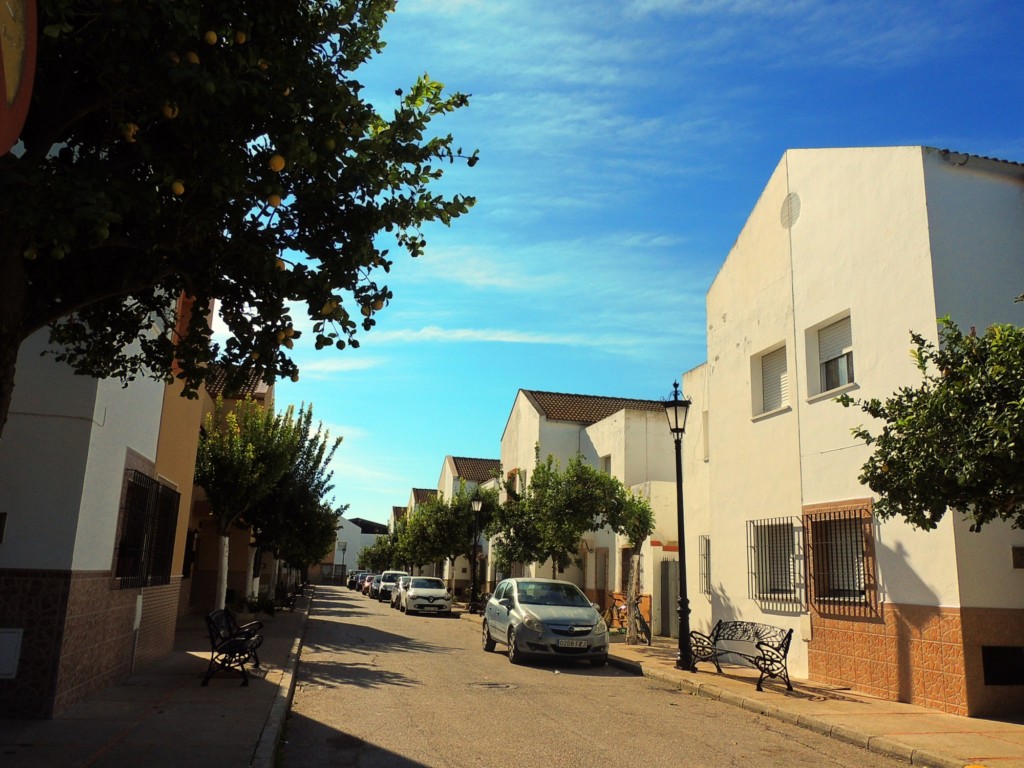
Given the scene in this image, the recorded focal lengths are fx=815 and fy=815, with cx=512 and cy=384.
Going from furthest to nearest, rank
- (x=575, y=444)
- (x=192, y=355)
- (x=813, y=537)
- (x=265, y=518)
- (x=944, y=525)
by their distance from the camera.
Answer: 1. (x=575, y=444)
2. (x=265, y=518)
3. (x=813, y=537)
4. (x=944, y=525)
5. (x=192, y=355)

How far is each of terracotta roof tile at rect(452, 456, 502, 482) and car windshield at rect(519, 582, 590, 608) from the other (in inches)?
1574

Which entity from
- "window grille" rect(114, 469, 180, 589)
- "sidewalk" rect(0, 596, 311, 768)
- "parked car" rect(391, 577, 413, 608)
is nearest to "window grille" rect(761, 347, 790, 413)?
"sidewalk" rect(0, 596, 311, 768)

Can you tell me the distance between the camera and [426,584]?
34.1 m

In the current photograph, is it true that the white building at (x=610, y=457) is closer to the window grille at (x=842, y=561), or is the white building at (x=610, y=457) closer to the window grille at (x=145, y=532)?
the window grille at (x=842, y=561)

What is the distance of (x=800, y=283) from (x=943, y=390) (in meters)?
6.27

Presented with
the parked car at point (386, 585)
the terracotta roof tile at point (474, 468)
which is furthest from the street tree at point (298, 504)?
→ the terracotta roof tile at point (474, 468)

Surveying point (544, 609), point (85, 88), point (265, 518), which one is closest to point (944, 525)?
point (544, 609)

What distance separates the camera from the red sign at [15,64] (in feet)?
9.14

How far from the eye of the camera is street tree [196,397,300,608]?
62.4ft

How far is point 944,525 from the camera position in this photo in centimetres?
1039

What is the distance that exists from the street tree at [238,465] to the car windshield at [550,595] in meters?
6.71

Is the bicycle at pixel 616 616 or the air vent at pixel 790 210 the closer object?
the air vent at pixel 790 210

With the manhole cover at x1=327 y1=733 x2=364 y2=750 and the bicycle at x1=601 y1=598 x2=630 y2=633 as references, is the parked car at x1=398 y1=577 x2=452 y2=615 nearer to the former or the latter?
the bicycle at x1=601 y1=598 x2=630 y2=633

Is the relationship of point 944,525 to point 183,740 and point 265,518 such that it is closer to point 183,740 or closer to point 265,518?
point 183,740
